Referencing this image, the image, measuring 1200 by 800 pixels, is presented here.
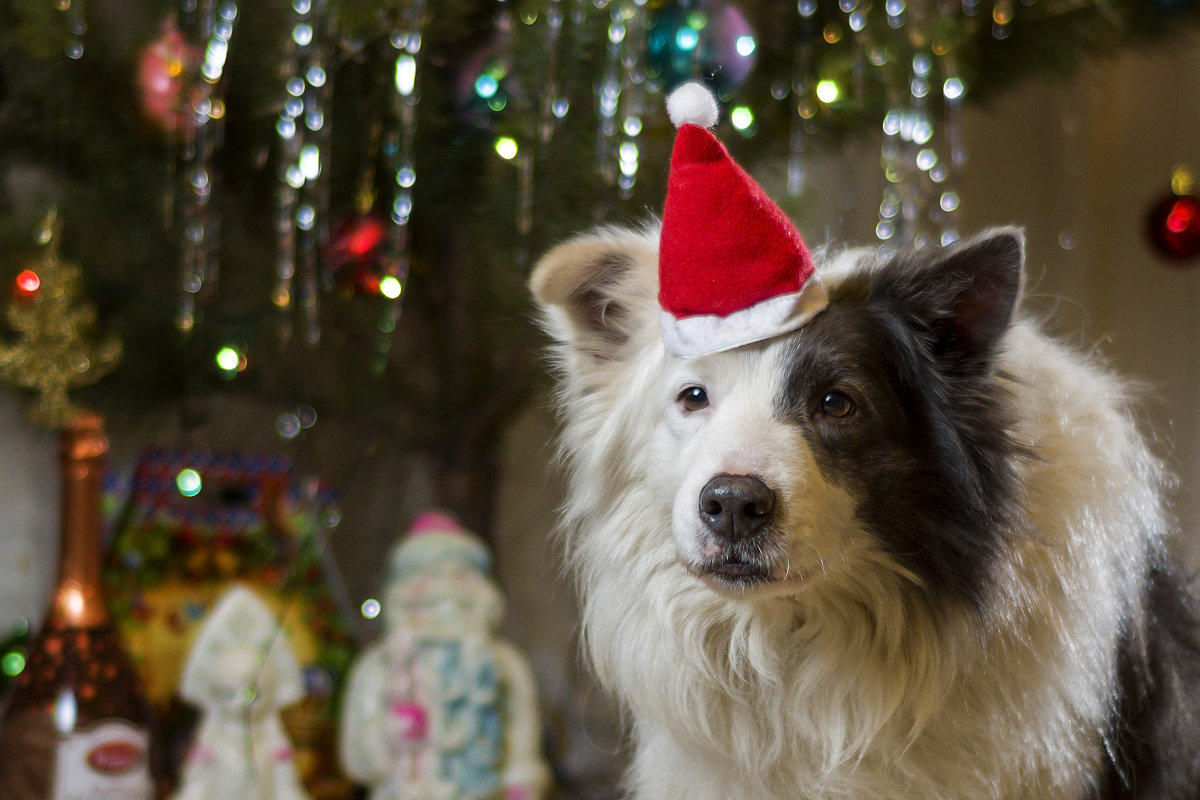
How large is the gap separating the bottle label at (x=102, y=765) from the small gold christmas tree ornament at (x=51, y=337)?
0.46 m

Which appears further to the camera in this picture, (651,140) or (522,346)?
(522,346)

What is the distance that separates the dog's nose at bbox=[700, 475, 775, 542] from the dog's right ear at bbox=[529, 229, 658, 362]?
12.4 inches

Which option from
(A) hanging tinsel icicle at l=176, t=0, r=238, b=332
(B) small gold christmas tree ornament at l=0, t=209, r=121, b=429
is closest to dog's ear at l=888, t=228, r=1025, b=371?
(A) hanging tinsel icicle at l=176, t=0, r=238, b=332

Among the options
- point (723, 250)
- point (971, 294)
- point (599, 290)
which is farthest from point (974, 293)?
point (599, 290)

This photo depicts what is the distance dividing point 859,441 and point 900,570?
5.4 inches

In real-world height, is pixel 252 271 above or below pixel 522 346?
above

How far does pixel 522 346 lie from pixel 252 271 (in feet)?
1.75

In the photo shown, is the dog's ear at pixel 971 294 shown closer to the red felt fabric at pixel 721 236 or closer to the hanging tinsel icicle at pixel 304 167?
the red felt fabric at pixel 721 236

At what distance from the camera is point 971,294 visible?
1012mm

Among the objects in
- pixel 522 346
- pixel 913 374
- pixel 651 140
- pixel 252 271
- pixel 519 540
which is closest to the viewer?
pixel 913 374

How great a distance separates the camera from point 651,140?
65.1 inches

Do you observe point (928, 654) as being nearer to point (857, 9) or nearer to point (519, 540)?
point (857, 9)

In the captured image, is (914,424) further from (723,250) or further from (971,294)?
(723,250)

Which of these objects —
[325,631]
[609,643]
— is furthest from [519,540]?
[609,643]
